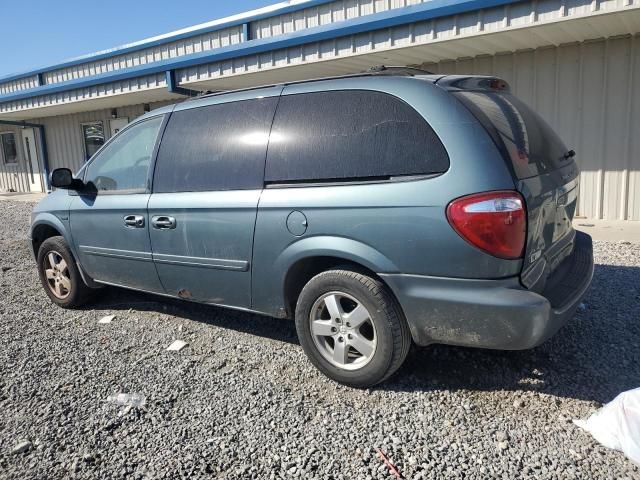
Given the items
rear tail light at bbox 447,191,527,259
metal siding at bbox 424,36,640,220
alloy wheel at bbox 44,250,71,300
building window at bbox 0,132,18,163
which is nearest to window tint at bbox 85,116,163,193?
alloy wheel at bbox 44,250,71,300

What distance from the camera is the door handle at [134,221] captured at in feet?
12.8

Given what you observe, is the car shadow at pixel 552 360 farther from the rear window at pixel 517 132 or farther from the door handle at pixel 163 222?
the rear window at pixel 517 132

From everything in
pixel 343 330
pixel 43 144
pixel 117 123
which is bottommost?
pixel 343 330

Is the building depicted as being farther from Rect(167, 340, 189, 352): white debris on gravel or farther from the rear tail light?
Rect(167, 340, 189, 352): white debris on gravel

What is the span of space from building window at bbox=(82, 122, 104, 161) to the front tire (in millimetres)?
14375

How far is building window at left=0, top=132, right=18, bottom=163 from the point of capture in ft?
62.0

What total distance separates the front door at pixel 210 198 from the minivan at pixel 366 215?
0.04 feet

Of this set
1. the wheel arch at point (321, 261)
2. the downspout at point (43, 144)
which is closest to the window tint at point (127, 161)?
the wheel arch at point (321, 261)

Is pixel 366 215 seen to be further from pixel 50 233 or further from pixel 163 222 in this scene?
pixel 50 233

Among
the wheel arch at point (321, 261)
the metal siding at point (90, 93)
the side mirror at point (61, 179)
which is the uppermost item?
the metal siding at point (90, 93)

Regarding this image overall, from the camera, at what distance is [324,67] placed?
28.9 ft

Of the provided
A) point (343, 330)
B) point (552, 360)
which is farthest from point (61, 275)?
point (552, 360)

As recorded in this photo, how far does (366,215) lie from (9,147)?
20.9m

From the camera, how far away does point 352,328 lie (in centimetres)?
300
